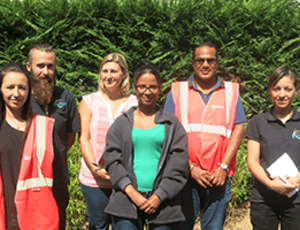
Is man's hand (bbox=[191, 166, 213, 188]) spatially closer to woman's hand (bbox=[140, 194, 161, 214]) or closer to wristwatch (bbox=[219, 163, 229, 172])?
wristwatch (bbox=[219, 163, 229, 172])

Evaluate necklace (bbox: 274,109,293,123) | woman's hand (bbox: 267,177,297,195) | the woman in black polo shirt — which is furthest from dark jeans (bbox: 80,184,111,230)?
necklace (bbox: 274,109,293,123)

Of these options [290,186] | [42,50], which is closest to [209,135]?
[290,186]

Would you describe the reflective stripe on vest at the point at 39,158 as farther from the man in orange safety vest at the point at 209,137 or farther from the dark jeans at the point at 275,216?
the dark jeans at the point at 275,216

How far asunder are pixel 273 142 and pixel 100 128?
5.26 ft

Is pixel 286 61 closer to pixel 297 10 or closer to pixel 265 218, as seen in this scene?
pixel 297 10

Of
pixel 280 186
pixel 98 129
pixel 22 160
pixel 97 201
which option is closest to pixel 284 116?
pixel 280 186

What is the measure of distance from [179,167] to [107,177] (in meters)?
0.72

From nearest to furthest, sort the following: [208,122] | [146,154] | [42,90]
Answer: [146,154] → [42,90] → [208,122]

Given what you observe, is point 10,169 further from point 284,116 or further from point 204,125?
point 284,116

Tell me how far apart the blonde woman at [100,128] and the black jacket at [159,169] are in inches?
14.3

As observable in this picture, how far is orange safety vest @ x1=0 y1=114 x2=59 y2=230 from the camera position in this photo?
249 cm

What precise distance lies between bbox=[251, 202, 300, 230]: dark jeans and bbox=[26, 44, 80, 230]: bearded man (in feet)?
5.65

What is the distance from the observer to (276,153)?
2.95m

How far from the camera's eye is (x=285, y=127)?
3.00 meters
